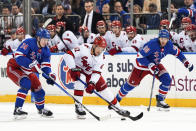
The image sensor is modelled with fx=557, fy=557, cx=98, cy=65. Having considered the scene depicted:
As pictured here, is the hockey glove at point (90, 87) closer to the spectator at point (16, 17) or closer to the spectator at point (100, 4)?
the spectator at point (100, 4)

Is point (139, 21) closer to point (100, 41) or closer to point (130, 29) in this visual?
point (130, 29)

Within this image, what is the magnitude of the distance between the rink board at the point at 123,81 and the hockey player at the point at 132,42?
0.32 feet

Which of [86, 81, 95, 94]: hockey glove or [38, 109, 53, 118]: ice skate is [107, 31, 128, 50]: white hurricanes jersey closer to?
[38, 109, 53, 118]: ice skate

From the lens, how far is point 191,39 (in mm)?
10031

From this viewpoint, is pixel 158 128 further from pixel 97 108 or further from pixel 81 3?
pixel 81 3

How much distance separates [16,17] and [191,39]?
12.7 ft

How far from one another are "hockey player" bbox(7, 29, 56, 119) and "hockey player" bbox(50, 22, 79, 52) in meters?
2.62

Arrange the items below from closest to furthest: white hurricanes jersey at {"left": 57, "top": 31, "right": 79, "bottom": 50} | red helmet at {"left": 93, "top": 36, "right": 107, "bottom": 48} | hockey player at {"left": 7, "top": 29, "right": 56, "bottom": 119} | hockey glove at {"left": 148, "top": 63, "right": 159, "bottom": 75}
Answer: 1. red helmet at {"left": 93, "top": 36, "right": 107, "bottom": 48}
2. hockey player at {"left": 7, "top": 29, "right": 56, "bottom": 119}
3. hockey glove at {"left": 148, "top": 63, "right": 159, "bottom": 75}
4. white hurricanes jersey at {"left": 57, "top": 31, "right": 79, "bottom": 50}

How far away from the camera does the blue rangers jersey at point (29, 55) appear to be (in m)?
7.86

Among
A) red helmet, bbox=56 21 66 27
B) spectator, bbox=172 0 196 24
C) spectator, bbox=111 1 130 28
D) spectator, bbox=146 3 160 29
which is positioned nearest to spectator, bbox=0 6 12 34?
red helmet, bbox=56 21 66 27

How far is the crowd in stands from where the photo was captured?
10.3 metres

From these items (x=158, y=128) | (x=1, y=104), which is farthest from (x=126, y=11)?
(x=158, y=128)

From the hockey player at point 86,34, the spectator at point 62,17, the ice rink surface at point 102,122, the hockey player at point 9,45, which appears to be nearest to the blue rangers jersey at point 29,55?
the ice rink surface at point 102,122

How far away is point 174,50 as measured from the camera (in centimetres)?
915
